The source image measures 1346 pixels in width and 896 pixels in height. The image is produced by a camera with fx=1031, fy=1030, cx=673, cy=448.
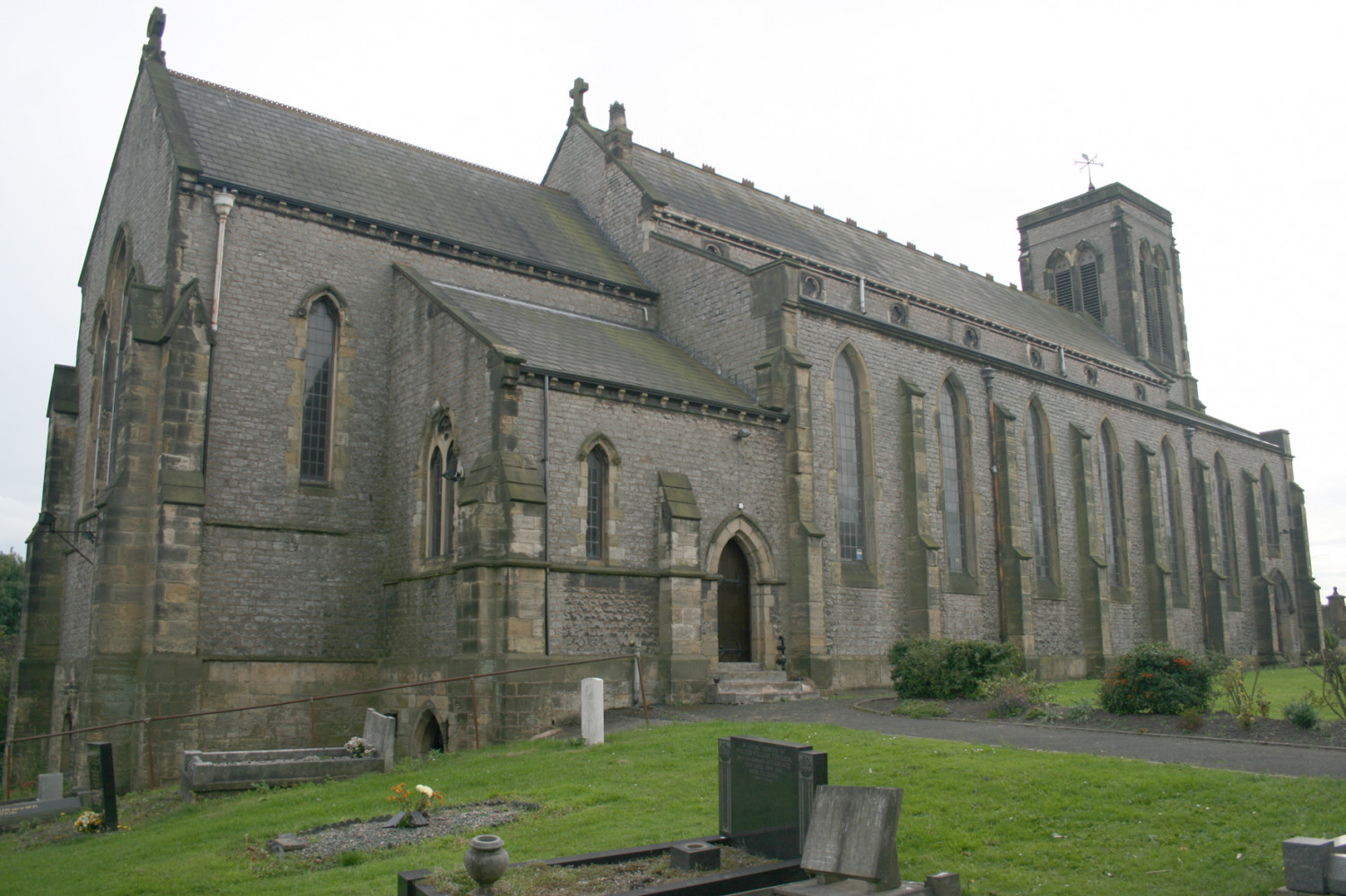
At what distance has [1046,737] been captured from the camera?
13.9 metres

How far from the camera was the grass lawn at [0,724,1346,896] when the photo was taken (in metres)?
8.41

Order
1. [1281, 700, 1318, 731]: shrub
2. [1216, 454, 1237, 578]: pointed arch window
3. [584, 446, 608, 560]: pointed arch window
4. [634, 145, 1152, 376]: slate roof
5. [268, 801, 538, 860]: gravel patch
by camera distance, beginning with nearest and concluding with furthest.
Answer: [268, 801, 538, 860]: gravel patch < [1281, 700, 1318, 731]: shrub < [584, 446, 608, 560]: pointed arch window < [634, 145, 1152, 376]: slate roof < [1216, 454, 1237, 578]: pointed arch window

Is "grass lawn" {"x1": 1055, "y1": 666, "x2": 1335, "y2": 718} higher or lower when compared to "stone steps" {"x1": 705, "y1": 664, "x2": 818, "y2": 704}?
lower

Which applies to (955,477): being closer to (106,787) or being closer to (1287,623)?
(106,787)

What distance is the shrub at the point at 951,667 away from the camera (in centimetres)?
1923

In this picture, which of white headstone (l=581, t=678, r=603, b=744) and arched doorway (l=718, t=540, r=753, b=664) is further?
arched doorway (l=718, t=540, r=753, b=664)

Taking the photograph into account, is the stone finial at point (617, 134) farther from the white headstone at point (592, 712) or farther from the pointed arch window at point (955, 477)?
the white headstone at point (592, 712)

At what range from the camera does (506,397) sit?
19.1 m

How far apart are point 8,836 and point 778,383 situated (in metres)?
16.8

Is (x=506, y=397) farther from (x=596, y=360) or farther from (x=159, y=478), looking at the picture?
(x=159, y=478)

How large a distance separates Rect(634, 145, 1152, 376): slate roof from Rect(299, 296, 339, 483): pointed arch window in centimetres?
1051

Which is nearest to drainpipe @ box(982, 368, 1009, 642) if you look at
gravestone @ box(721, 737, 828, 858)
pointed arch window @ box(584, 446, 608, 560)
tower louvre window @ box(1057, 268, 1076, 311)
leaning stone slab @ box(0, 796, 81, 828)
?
pointed arch window @ box(584, 446, 608, 560)

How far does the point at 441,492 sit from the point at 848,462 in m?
10.7

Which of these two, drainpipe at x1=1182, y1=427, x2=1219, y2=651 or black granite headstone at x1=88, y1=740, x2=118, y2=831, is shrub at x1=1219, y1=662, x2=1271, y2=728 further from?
drainpipe at x1=1182, y1=427, x2=1219, y2=651
